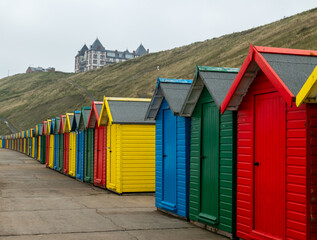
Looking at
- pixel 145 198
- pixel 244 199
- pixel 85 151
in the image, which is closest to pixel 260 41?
pixel 85 151

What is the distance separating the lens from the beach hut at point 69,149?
81.4ft

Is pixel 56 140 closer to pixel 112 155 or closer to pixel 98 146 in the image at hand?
pixel 98 146

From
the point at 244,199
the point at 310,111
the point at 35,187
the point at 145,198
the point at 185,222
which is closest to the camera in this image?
the point at 310,111

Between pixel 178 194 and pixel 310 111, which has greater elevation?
pixel 310 111

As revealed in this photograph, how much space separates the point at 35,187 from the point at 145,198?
17.6 feet

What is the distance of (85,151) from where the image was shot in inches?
856

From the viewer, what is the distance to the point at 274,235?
755cm

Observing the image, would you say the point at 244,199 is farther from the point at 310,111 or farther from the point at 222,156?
the point at 310,111

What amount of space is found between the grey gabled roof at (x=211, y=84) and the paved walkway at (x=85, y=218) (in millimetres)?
2431

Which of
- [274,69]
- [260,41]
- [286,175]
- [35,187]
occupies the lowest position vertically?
[35,187]

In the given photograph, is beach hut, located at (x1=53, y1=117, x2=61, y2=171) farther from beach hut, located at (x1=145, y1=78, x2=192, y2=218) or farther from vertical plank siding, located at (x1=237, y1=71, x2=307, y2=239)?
vertical plank siding, located at (x1=237, y1=71, x2=307, y2=239)

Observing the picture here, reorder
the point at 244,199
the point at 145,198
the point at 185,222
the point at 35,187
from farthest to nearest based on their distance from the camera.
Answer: the point at 35,187 → the point at 145,198 → the point at 185,222 → the point at 244,199

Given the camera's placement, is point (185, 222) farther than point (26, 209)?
No

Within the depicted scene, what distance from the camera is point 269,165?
7770 mm
